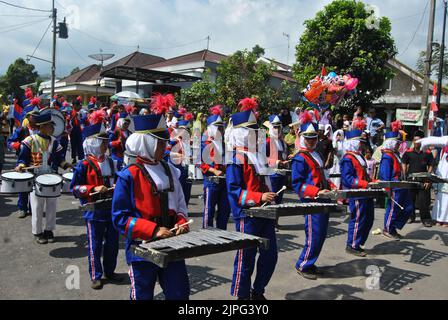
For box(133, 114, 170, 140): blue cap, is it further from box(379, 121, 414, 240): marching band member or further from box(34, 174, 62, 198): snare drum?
box(379, 121, 414, 240): marching band member

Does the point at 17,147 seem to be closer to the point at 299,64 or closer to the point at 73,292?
the point at 73,292

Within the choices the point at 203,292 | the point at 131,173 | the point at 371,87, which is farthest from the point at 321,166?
the point at 371,87

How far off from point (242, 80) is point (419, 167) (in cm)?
743

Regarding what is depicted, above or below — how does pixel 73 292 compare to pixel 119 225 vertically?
below

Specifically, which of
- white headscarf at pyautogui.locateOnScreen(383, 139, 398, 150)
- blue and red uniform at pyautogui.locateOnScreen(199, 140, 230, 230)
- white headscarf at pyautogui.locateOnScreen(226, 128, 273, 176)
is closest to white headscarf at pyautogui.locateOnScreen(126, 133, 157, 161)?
white headscarf at pyautogui.locateOnScreen(226, 128, 273, 176)

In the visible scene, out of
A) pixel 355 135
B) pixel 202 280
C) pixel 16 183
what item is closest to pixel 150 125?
pixel 202 280

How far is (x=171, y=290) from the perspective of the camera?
3.44 metres

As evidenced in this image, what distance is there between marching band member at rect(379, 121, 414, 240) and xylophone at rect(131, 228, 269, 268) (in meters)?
5.34

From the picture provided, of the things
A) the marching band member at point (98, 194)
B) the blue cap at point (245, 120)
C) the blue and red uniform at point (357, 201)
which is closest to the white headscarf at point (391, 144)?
the blue and red uniform at point (357, 201)

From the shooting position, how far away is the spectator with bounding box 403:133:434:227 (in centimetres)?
1004

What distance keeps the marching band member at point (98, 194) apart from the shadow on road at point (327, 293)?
2.30m

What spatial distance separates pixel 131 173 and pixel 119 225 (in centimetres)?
45

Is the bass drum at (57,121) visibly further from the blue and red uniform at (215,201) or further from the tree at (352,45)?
the tree at (352,45)

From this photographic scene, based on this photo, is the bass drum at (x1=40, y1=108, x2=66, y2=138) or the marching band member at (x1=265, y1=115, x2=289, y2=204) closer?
the bass drum at (x1=40, y1=108, x2=66, y2=138)
